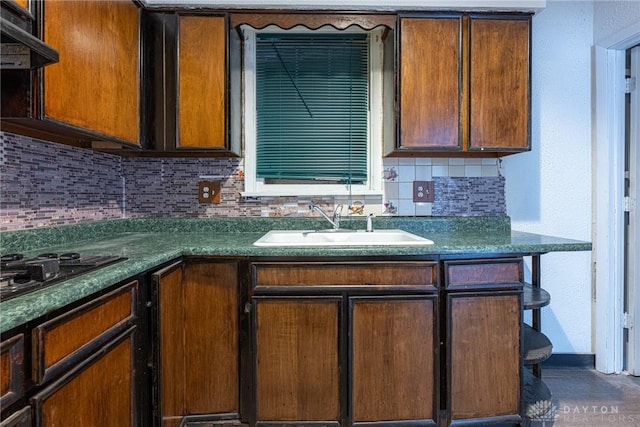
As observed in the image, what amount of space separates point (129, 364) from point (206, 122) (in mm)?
1151

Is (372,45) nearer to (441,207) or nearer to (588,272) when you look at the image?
(441,207)

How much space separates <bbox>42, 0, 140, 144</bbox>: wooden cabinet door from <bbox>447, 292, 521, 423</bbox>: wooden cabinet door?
64.4 inches

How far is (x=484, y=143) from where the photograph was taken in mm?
1852

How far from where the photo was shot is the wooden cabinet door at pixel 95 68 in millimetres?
1201

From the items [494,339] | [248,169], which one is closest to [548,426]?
[494,339]

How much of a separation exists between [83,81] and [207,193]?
2.91ft

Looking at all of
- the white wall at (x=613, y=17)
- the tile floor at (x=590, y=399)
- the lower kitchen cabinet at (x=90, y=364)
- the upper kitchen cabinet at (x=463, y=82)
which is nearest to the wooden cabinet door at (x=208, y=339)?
the lower kitchen cabinet at (x=90, y=364)

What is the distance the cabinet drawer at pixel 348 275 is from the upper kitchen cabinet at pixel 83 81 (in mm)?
850

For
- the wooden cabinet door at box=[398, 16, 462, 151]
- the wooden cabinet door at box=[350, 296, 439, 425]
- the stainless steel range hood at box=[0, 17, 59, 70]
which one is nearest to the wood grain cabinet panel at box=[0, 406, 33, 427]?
the stainless steel range hood at box=[0, 17, 59, 70]

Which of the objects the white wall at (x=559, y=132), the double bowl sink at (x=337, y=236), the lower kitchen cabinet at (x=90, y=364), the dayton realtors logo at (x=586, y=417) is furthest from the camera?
the white wall at (x=559, y=132)

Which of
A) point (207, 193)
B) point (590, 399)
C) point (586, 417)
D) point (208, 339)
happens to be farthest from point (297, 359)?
point (590, 399)

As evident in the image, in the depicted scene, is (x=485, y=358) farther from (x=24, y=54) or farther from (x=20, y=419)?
(x=24, y=54)

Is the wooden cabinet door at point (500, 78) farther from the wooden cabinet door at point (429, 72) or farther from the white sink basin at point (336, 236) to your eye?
the white sink basin at point (336, 236)

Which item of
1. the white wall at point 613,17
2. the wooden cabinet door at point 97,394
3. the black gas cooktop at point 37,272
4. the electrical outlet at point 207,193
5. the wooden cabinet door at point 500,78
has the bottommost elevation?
the wooden cabinet door at point 97,394
